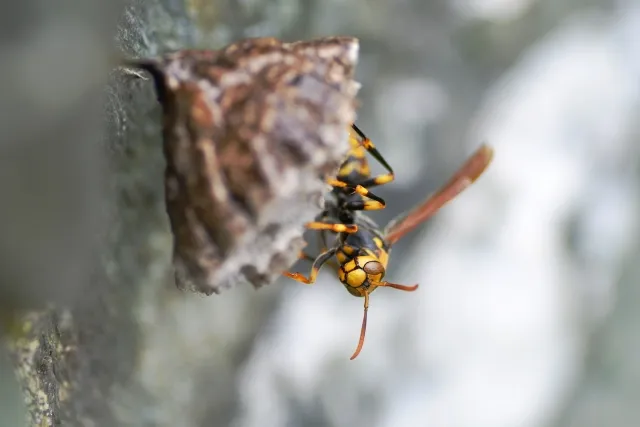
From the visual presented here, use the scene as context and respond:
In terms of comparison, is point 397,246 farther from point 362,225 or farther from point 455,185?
point 455,185

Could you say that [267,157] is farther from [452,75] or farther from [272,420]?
[452,75]

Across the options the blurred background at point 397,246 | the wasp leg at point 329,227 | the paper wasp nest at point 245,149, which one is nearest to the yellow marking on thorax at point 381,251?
the wasp leg at point 329,227

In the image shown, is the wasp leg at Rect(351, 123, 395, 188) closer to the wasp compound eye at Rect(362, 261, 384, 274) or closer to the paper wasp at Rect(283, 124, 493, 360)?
the paper wasp at Rect(283, 124, 493, 360)

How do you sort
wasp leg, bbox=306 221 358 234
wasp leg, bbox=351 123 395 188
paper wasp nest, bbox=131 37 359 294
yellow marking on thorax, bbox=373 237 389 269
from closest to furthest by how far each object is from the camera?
paper wasp nest, bbox=131 37 359 294 < wasp leg, bbox=306 221 358 234 < wasp leg, bbox=351 123 395 188 < yellow marking on thorax, bbox=373 237 389 269

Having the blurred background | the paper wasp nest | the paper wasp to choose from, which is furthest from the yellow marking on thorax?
the paper wasp nest

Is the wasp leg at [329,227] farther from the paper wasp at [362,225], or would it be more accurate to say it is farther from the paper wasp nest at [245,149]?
the paper wasp nest at [245,149]

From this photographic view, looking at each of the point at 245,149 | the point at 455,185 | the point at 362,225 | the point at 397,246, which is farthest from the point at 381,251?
the point at 397,246
